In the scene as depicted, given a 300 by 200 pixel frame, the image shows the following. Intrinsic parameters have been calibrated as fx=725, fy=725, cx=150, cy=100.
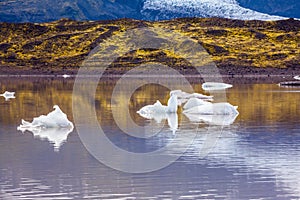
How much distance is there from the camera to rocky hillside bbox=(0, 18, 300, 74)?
4257 inches

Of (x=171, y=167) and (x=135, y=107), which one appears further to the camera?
(x=135, y=107)

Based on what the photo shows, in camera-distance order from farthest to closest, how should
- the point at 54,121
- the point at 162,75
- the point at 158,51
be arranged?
the point at 158,51, the point at 162,75, the point at 54,121

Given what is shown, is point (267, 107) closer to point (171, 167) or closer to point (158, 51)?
point (171, 167)

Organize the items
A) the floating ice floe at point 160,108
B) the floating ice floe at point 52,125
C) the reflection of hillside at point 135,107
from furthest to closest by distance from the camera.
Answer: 1. the floating ice floe at point 160,108
2. the reflection of hillside at point 135,107
3. the floating ice floe at point 52,125

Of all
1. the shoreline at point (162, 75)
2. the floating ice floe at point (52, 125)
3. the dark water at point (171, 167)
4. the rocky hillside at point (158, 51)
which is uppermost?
the rocky hillside at point (158, 51)

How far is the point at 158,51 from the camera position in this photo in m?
115

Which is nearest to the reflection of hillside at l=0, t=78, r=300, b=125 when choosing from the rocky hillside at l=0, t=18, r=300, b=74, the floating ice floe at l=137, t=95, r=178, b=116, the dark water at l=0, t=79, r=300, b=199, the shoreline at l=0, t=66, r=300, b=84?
the floating ice floe at l=137, t=95, r=178, b=116

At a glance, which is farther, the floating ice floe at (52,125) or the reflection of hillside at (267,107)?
the reflection of hillside at (267,107)

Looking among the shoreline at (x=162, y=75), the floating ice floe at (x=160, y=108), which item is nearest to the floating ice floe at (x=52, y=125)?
A: the floating ice floe at (x=160, y=108)

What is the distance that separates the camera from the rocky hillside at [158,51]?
108 meters

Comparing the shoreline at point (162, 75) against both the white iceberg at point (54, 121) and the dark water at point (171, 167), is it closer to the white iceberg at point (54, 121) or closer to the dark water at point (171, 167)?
the white iceberg at point (54, 121)

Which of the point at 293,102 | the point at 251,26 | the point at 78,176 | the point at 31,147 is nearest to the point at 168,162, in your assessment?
the point at 78,176

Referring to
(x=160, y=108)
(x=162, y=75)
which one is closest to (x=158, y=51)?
(x=162, y=75)

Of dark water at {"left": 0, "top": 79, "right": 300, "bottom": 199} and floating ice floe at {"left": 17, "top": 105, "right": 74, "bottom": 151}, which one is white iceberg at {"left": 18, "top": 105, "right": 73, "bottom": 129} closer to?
floating ice floe at {"left": 17, "top": 105, "right": 74, "bottom": 151}
